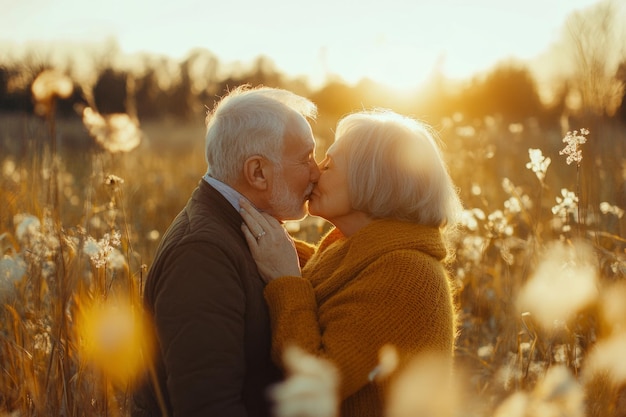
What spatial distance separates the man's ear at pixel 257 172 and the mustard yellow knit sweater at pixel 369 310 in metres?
0.42

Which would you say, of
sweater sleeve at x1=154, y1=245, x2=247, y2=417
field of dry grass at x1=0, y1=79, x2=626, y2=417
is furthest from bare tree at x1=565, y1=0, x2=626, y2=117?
sweater sleeve at x1=154, y1=245, x2=247, y2=417

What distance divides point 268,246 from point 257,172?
0.32m

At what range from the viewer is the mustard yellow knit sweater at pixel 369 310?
2.37 metres

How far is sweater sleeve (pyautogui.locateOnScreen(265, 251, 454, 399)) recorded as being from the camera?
2357 mm

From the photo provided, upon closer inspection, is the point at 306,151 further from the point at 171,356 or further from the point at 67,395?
the point at 67,395

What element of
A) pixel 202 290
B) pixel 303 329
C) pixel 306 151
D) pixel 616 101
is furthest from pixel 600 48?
pixel 202 290

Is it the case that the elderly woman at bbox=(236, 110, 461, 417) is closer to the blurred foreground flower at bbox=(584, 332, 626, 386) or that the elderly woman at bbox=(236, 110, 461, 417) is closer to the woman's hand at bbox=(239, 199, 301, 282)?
the woman's hand at bbox=(239, 199, 301, 282)

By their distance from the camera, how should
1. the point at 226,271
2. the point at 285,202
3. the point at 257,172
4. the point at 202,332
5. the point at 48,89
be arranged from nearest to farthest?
the point at 48,89, the point at 202,332, the point at 226,271, the point at 257,172, the point at 285,202

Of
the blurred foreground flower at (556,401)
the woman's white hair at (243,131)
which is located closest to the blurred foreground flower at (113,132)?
the woman's white hair at (243,131)

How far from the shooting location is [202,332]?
2254mm

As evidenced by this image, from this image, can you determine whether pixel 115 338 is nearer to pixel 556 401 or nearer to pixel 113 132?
pixel 113 132

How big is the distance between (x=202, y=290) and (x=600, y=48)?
2.04m

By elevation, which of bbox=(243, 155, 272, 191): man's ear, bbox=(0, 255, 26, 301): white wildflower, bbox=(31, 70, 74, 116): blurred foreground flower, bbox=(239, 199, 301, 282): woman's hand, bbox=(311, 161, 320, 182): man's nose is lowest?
bbox=(0, 255, 26, 301): white wildflower

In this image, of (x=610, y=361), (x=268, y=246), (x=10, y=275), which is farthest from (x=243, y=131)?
(x=610, y=361)
